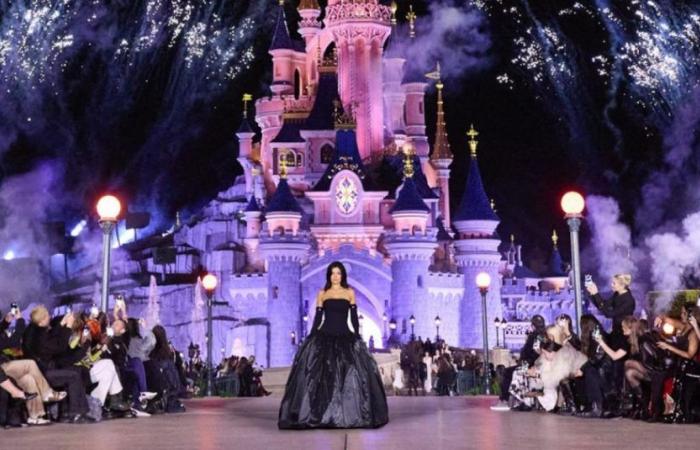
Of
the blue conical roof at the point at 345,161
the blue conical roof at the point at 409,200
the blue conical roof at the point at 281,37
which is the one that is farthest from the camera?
the blue conical roof at the point at 281,37

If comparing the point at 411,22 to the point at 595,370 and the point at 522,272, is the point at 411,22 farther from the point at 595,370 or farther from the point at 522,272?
the point at 595,370

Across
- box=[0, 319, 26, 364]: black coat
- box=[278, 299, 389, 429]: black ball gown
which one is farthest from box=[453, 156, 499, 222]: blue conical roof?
box=[278, 299, 389, 429]: black ball gown

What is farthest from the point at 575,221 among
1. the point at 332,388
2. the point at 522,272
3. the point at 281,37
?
the point at 522,272

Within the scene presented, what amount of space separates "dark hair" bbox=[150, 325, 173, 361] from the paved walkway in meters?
1.83

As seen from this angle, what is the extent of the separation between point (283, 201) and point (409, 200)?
6453 millimetres

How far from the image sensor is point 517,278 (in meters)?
74.3

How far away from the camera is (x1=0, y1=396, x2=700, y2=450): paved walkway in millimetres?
9992

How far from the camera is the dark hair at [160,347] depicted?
16.4 m

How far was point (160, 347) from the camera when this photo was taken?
16.6 meters

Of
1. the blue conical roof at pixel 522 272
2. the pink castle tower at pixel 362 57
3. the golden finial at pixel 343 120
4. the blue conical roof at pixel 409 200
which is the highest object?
the pink castle tower at pixel 362 57

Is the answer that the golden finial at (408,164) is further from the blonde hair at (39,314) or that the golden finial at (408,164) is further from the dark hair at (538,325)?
the blonde hair at (39,314)

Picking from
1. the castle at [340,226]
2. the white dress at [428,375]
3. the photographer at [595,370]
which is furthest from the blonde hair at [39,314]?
the castle at [340,226]

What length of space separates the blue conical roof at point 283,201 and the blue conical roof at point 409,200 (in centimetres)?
504

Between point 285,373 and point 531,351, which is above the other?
point 531,351
